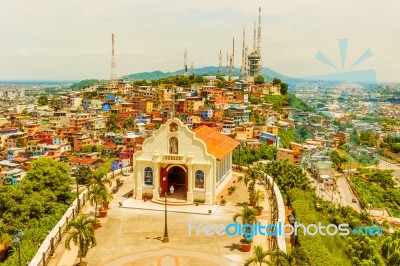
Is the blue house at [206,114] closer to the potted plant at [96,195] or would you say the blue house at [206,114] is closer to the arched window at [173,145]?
the arched window at [173,145]

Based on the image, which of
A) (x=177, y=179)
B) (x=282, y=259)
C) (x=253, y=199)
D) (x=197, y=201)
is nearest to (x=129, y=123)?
(x=177, y=179)

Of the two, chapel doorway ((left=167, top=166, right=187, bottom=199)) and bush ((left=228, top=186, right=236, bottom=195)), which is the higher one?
chapel doorway ((left=167, top=166, right=187, bottom=199))

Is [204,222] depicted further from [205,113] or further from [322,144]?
[322,144]

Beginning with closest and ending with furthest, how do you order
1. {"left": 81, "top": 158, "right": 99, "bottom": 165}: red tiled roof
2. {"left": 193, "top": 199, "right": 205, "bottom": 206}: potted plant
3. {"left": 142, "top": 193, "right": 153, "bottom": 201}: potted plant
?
{"left": 193, "top": 199, "right": 205, "bottom": 206}: potted plant
{"left": 142, "top": 193, "right": 153, "bottom": 201}: potted plant
{"left": 81, "top": 158, "right": 99, "bottom": 165}: red tiled roof

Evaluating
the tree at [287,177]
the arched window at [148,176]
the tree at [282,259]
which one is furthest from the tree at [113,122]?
the tree at [282,259]

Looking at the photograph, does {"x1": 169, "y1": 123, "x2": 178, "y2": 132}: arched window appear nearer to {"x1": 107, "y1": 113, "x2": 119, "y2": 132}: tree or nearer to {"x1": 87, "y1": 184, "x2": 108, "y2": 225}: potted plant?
{"x1": 87, "y1": 184, "x2": 108, "y2": 225}: potted plant

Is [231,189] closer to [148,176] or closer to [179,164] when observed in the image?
[179,164]

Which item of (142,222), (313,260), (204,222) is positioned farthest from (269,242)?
(142,222)

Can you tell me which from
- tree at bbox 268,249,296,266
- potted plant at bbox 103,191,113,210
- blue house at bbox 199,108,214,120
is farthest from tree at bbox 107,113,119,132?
tree at bbox 268,249,296,266
